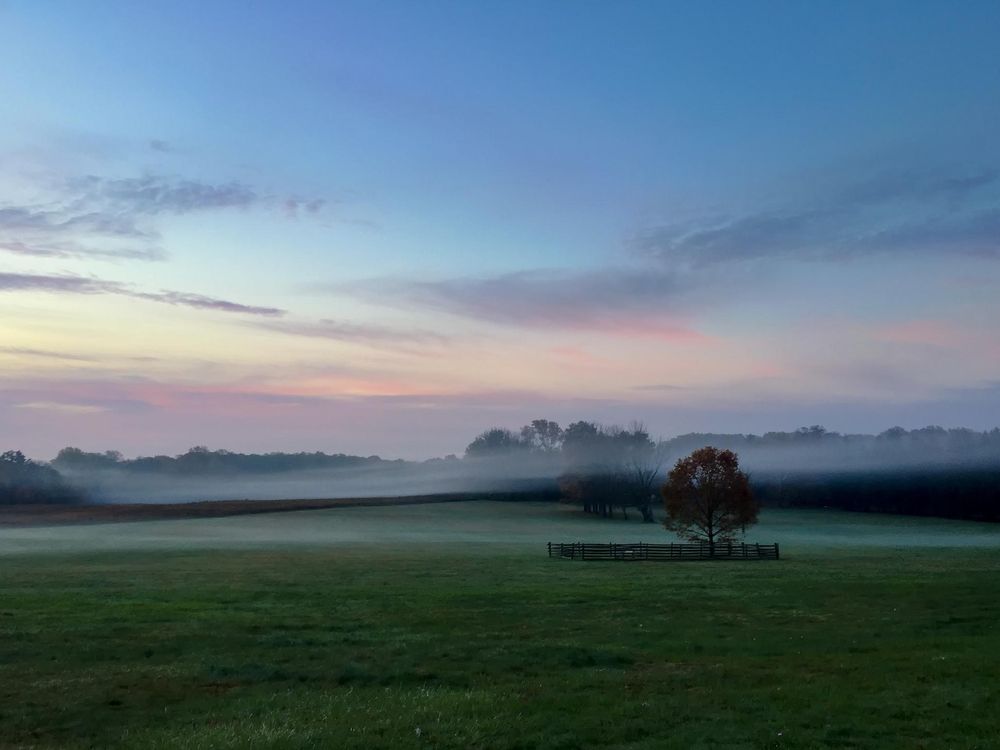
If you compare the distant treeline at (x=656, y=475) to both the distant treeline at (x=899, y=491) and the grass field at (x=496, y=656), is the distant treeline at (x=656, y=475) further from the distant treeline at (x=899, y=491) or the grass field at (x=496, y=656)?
the grass field at (x=496, y=656)

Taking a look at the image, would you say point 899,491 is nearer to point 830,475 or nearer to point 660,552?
point 830,475

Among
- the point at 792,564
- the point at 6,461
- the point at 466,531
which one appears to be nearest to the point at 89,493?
the point at 6,461

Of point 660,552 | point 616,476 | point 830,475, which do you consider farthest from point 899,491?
point 660,552

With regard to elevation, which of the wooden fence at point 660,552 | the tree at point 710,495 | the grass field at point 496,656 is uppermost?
the tree at point 710,495

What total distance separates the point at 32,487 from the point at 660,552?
95459mm

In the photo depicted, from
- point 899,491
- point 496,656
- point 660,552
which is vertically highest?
point 899,491

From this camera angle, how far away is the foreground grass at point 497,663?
1461 centimetres

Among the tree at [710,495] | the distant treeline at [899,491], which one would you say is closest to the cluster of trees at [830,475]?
the distant treeline at [899,491]

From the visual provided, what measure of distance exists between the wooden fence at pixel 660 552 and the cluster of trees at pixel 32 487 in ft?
276

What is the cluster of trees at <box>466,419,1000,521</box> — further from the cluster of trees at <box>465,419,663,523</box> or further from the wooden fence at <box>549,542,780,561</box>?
the wooden fence at <box>549,542,780,561</box>

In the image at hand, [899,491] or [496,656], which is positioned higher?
[899,491]

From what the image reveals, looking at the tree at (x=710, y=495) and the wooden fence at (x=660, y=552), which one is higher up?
the tree at (x=710, y=495)

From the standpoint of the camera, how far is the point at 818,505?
442 ft

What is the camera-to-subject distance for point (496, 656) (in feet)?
71.2
